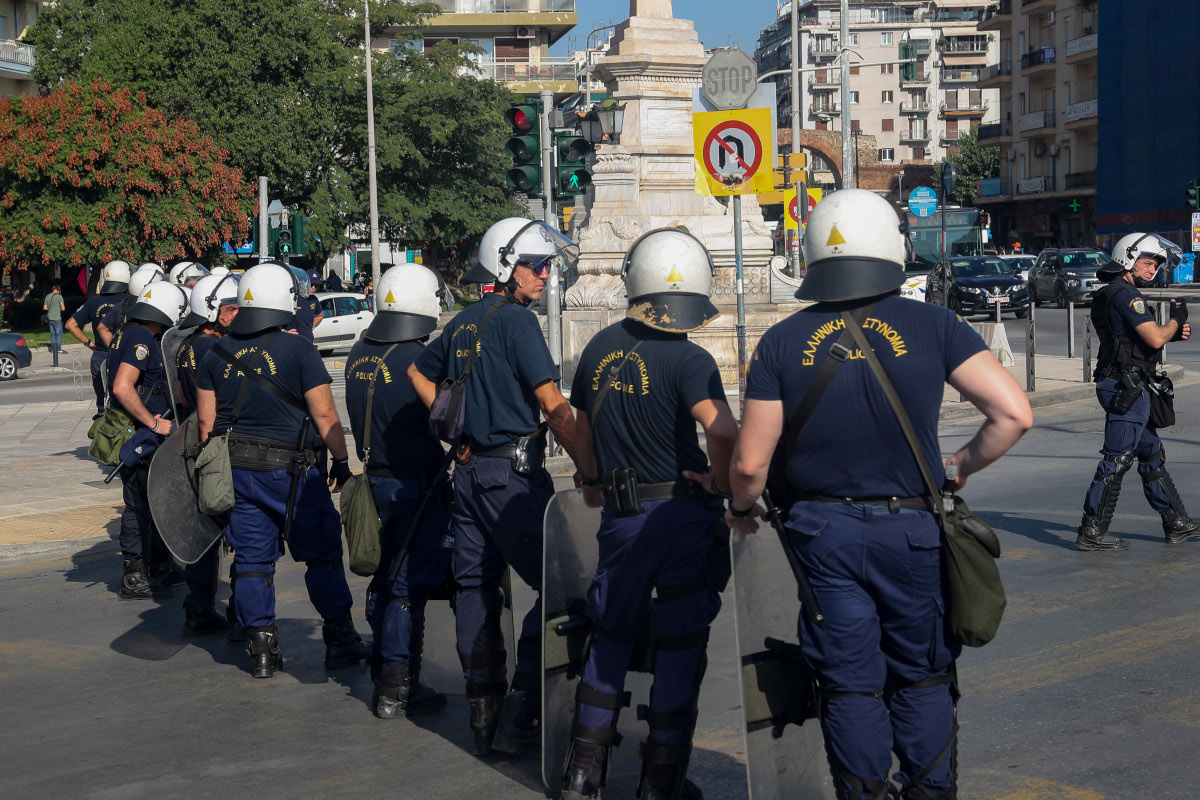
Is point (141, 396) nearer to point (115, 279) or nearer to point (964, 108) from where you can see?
point (115, 279)

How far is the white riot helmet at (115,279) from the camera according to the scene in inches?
402

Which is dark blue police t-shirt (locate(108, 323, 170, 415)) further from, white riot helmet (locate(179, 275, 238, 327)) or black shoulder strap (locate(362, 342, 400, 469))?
black shoulder strap (locate(362, 342, 400, 469))

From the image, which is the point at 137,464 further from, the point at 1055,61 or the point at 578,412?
the point at 1055,61

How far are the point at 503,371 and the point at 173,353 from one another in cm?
366

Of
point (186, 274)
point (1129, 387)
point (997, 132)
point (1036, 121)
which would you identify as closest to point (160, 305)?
point (186, 274)

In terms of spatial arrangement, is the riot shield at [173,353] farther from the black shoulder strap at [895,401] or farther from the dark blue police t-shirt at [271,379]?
the black shoulder strap at [895,401]

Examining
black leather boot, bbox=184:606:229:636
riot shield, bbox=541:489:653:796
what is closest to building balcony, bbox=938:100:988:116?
black leather boot, bbox=184:606:229:636

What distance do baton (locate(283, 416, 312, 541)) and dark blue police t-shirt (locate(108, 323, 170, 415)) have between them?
212 cm

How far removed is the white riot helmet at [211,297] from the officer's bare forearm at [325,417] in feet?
4.42

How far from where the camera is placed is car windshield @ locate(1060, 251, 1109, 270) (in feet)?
124

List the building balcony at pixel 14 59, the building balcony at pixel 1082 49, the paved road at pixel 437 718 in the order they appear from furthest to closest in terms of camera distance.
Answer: the building balcony at pixel 1082 49
the building balcony at pixel 14 59
the paved road at pixel 437 718

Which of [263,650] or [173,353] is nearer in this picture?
[263,650]

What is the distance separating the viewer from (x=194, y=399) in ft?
24.6

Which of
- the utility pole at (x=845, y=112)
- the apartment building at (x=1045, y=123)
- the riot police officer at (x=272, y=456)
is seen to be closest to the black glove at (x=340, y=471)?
the riot police officer at (x=272, y=456)
